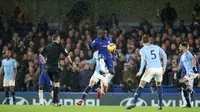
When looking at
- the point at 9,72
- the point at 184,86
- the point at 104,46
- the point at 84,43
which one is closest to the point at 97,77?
the point at 104,46

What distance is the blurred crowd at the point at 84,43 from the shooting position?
22938 mm

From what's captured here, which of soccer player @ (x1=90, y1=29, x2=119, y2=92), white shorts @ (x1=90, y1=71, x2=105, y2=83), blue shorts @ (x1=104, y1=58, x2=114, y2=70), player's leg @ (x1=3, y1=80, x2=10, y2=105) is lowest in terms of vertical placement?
player's leg @ (x1=3, y1=80, x2=10, y2=105)

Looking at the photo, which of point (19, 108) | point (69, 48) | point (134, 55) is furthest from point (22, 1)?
point (19, 108)

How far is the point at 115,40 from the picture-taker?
81.7 feet

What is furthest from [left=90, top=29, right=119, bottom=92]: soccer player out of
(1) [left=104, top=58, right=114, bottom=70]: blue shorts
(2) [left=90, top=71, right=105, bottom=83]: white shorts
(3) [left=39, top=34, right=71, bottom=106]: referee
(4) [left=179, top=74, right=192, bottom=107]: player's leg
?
(4) [left=179, top=74, right=192, bottom=107]: player's leg

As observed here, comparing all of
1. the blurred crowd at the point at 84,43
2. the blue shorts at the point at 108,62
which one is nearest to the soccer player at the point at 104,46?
the blue shorts at the point at 108,62

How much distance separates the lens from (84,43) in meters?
25.1

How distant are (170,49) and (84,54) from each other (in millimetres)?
3002

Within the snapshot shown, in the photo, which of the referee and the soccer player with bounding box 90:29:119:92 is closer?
the referee

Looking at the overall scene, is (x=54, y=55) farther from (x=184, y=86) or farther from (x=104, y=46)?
(x=184, y=86)

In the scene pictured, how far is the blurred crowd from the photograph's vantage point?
75.3 ft

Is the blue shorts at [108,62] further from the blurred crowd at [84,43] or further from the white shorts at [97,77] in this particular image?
the blurred crowd at [84,43]

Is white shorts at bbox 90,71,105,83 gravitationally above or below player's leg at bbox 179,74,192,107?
above

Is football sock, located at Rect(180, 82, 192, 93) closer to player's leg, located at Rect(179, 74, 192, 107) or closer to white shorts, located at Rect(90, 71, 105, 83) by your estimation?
player's leg, located at Rect(179, 74, 192, 107)
